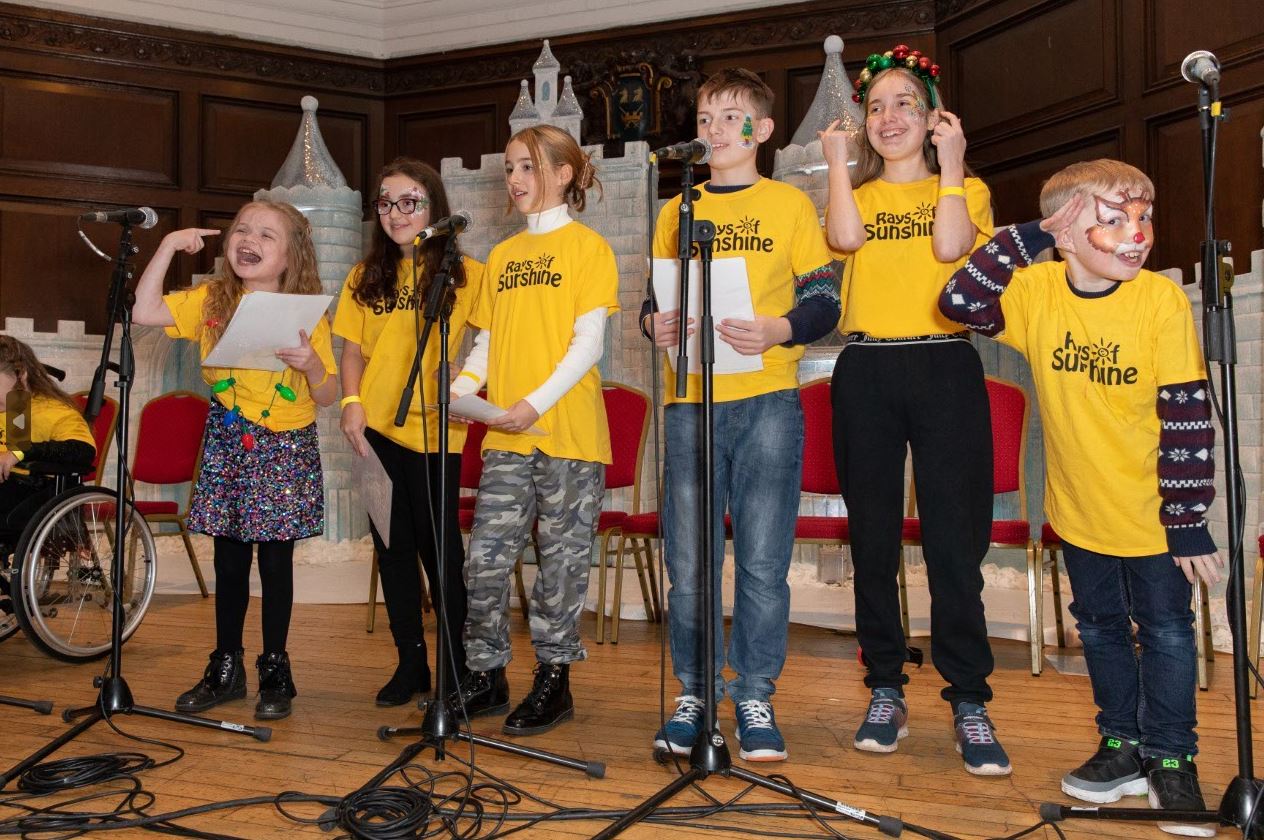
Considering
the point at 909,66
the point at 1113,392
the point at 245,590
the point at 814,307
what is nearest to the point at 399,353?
the point at 245,590

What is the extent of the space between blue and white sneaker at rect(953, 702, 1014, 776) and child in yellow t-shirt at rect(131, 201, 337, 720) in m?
1.56

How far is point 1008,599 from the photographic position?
14.7ft

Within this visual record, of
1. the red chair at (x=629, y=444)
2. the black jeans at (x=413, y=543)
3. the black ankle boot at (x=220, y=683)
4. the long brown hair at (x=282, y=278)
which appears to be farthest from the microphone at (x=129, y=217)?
the red chair at (x=629, y=444)

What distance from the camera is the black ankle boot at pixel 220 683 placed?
8.78 feet

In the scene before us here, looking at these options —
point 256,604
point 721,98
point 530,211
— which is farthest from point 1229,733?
point 256,604

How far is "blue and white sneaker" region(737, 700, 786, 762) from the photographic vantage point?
222 centimetres

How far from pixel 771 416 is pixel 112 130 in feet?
21.5

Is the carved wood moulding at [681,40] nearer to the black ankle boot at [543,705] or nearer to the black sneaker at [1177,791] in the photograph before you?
the black ankle boot at [543,705]

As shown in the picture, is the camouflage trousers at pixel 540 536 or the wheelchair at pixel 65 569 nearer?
the camouflage trousers at pixel 540 536

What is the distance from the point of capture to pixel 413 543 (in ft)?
9.00

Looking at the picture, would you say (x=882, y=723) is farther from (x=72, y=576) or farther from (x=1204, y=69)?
(x=72, y=576)

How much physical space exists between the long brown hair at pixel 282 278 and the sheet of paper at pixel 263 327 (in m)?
0.14

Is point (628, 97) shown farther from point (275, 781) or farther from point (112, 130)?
point (275, 781)

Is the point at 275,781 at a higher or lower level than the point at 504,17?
lower
